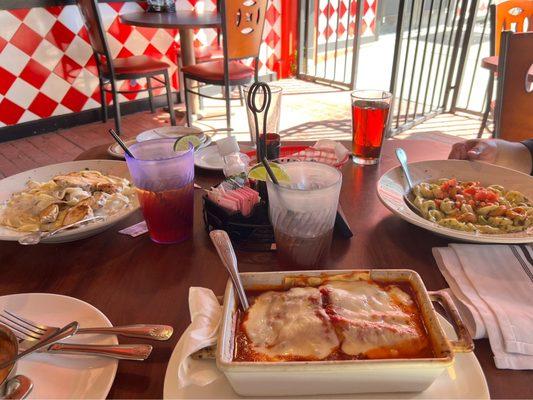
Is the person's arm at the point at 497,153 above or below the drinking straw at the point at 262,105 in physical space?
below

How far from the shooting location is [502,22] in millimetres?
2836

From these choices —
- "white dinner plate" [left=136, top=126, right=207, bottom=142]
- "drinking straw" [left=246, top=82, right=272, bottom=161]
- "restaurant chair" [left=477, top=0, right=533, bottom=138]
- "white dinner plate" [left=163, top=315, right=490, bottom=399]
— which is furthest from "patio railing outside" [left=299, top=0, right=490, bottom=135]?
"white dinner plate" [left=163, top=315, right=490, bottom=399]

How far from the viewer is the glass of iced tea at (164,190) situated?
815 millimetres

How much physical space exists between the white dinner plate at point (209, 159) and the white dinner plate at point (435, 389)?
0.68 m

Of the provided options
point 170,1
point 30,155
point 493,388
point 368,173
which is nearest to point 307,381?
point 493,388

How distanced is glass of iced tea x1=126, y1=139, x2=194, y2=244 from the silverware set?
28cm

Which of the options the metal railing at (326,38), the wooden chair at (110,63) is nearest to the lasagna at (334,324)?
the wooden chair at (110,63)

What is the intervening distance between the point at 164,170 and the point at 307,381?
49 cm

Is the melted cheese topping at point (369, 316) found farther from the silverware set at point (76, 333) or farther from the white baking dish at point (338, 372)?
the silverware set at point (76, 333)

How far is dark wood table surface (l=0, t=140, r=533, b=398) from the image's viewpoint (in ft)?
2.25

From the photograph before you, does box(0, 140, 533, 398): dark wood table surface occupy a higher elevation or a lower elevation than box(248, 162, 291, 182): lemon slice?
lower

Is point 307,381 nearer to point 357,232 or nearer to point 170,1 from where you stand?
point 357,232

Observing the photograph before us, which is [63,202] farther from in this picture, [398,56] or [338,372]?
[398,56]

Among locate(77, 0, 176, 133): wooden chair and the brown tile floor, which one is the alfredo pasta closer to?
the brown tile floor
